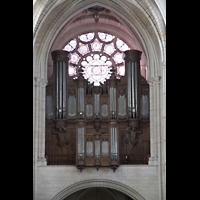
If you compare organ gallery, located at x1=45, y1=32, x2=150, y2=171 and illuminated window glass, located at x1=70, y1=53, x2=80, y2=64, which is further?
illuminated window glass, located at x1=70, y1=53, x2=80, y2=64

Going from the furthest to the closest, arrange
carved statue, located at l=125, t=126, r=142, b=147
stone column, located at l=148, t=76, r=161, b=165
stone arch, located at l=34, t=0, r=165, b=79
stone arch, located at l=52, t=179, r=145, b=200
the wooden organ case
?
1. carved statue, located at l=125, t=126, r=142, b=147
2. the wooden organ case
3. stone arch, located at l=34, t=0, r=165, b=79
4. stone column, located at l=148, t=76, r=161, b=165
5. stone arch, located at l=52, t=179, r=145, b=200

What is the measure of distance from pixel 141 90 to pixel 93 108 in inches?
81.3

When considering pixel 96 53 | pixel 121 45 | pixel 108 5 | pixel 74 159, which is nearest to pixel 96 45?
pixel 96 53

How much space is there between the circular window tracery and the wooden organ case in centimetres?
218

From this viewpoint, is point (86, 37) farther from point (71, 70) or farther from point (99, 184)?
point (99, 184)

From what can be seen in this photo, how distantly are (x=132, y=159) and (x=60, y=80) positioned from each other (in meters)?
4.19

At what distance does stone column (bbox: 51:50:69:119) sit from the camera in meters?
16.0

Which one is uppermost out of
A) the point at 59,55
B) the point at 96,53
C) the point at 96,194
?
the point at 96,53

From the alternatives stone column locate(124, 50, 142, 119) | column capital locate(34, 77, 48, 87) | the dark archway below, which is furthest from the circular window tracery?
the dark archway below

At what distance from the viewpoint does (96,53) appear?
19.0m

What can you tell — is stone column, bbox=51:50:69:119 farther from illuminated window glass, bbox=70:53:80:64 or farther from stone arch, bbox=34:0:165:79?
illuminated window glass, bbox=70:53:80:64

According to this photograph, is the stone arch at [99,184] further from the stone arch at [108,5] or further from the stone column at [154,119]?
the stone arch at [108,5]

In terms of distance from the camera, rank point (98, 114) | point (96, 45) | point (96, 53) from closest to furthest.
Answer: point (98, 114), point (96, 53), point (96, 45)

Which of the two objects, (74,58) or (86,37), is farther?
(86,37)
